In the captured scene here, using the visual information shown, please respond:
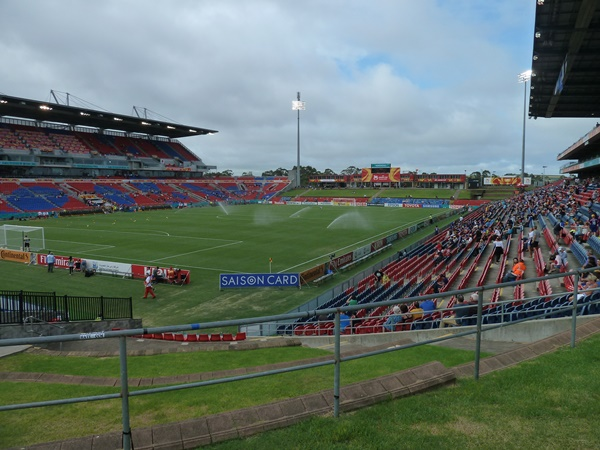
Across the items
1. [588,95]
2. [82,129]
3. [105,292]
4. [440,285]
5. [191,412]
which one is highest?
[82,129]

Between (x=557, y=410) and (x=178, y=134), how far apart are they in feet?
410

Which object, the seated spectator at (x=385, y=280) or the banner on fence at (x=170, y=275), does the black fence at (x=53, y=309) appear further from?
the seated spectator at (x=385, y=280)

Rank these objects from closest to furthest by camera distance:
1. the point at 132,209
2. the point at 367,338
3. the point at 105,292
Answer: the point at 367,338 < the point at 105,292 < the point at 132,209

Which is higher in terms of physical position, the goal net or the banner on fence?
the goal net

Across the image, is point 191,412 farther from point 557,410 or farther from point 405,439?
point 557,410

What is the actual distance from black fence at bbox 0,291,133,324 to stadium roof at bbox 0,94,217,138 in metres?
73.8

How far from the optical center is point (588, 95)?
3703cm

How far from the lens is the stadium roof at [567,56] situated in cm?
2144

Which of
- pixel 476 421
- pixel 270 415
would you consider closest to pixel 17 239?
pixel 270 415

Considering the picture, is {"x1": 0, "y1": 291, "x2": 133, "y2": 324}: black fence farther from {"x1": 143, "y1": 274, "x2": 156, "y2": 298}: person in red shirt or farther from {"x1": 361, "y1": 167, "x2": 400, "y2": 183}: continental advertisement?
{"x1": 361, "y1": 167, "x2": 400, "y2": 183}: continental advertisement

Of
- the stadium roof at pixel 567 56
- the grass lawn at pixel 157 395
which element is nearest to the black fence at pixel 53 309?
the grass lawn at pixel 157 395

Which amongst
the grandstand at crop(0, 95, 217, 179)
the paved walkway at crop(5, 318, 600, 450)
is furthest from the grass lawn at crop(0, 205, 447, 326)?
the grandstand at crop(0, 95, 217, 179)

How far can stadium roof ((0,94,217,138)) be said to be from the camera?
7938 centimetres

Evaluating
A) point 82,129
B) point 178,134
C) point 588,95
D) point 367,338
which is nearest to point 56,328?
point 367,338
